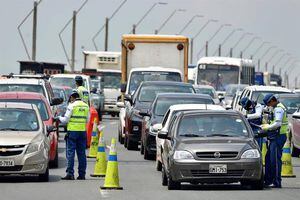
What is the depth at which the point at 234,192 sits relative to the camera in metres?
20.0

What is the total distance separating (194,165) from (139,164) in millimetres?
7802

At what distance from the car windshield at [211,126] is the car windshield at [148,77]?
700 inches

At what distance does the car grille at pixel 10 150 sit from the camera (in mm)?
21984

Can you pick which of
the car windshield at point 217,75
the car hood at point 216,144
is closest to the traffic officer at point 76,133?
the car hood at point 216,144

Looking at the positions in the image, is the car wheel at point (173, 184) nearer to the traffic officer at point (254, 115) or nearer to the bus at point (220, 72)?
the traffic officer at point (254, 115)

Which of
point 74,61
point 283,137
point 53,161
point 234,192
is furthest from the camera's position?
point 74,61

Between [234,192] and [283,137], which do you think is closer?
[234,192]

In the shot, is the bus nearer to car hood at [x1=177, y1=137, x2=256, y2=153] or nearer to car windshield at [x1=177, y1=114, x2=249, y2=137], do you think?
car windshield at [x1=177, y1=114, x2=249, y2=137]

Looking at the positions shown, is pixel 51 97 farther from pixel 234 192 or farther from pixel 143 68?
pixel 234 192

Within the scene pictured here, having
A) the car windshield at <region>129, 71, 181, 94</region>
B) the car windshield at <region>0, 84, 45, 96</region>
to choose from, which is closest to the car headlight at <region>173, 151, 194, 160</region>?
the car windshield at <region>0, 84, 45, 96</region>

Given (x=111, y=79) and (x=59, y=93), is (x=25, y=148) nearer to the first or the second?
(x=59, y=93)

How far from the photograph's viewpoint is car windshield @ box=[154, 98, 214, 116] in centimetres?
2985

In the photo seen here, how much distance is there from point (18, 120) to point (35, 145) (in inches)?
56.4

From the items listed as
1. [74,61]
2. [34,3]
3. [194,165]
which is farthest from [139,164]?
[74,61]
